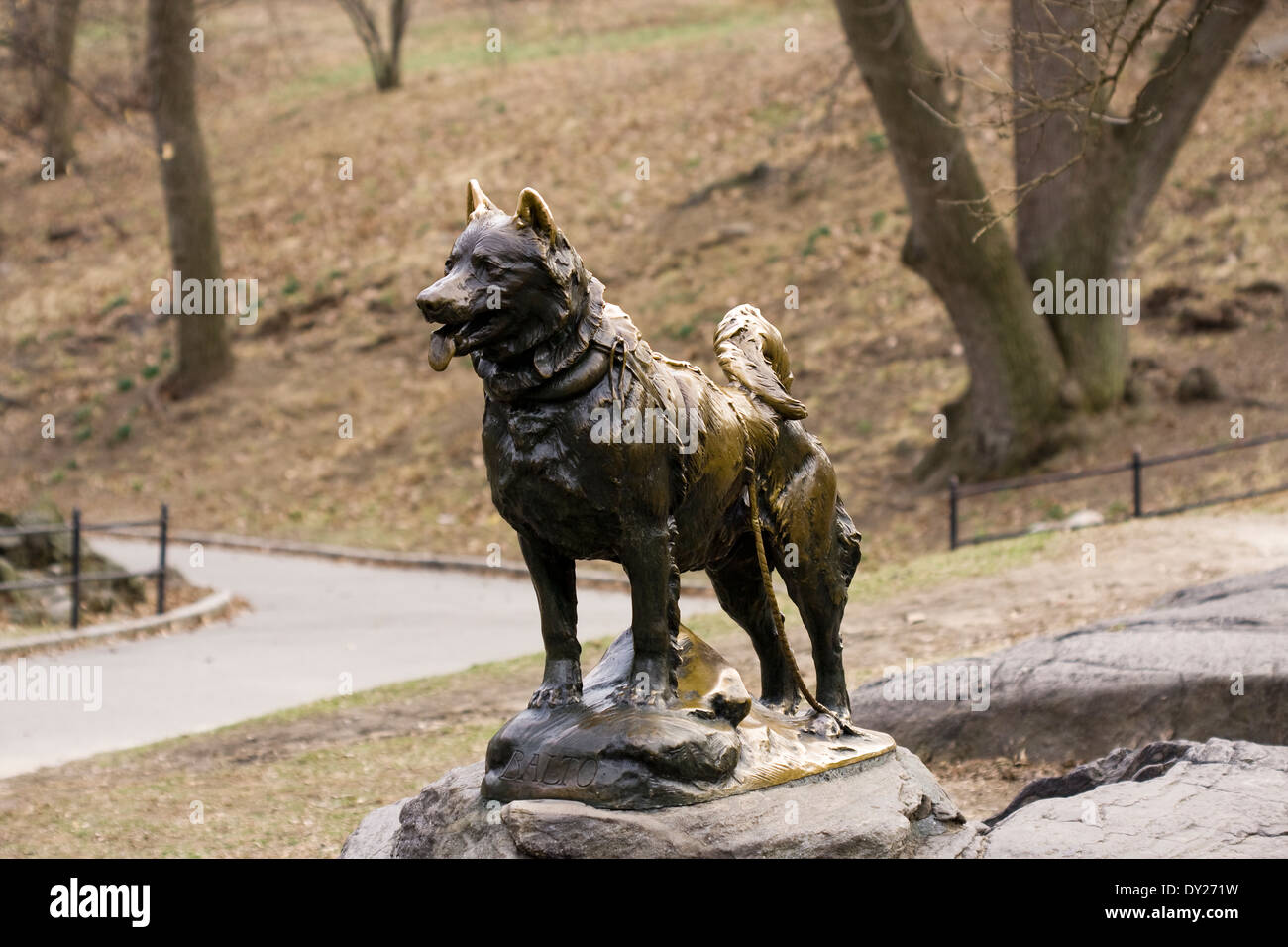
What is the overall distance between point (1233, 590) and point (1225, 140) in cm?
1483

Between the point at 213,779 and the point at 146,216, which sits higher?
the point at 146,216

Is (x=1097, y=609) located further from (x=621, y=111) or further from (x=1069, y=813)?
(x=621, y=111)

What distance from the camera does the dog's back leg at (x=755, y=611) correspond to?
6.01 m

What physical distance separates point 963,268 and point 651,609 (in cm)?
1266

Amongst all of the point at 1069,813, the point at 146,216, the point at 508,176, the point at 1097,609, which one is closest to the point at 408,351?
the point at 508,176

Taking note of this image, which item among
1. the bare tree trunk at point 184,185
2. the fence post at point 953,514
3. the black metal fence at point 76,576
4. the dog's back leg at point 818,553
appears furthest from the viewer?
the bare tree trunk at point 184,185

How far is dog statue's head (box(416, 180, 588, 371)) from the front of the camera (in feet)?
15.8

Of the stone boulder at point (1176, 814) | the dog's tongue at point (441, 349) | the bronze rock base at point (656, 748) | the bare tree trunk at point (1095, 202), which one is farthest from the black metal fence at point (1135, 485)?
the dog's tongue at point (441, 349)

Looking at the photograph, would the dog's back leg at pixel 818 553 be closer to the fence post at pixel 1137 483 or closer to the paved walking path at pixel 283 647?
the paved walking path at pixel 283 647

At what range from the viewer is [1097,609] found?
1210cm

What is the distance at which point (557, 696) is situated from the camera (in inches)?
214

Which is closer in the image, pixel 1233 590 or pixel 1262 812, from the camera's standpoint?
pixel 1262 812

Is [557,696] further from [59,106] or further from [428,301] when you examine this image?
[59,106]

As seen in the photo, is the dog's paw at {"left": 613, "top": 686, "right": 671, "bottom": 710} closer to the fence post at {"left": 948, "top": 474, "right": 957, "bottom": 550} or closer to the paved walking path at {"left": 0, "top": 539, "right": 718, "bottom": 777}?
the paved walking path at {"left": 0, "top": 539, "right": 718, "bottom": 777}
